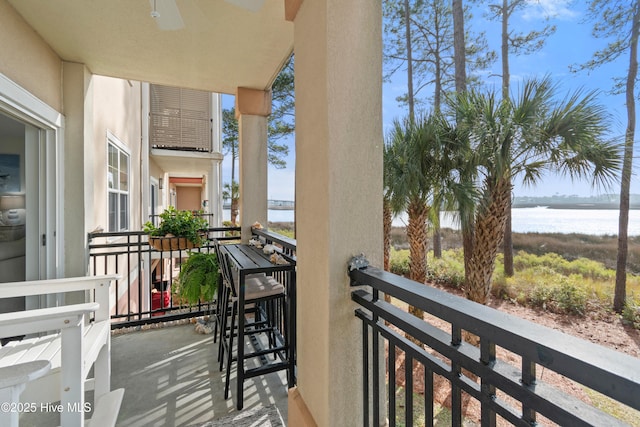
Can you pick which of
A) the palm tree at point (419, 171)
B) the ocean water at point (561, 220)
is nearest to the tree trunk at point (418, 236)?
the palm tree at point (419, 171)

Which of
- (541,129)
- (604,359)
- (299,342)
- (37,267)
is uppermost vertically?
(541,129)

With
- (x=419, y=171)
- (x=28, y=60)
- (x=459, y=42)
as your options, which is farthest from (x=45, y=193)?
(x=459, y=42)

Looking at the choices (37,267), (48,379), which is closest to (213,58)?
(37,267)

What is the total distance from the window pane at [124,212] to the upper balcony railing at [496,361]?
191 inches

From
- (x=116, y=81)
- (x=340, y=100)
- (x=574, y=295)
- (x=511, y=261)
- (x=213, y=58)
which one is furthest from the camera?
(x=511, y=261)

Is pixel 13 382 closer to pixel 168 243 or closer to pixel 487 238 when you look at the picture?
pixel 168 243

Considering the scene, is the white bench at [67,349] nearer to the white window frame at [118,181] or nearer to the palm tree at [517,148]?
A: the white window frame at [118,181]

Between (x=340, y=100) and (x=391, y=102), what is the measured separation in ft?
29.5

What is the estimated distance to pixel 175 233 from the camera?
3.01m

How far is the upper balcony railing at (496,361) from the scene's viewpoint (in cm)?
49

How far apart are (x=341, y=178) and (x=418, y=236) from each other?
427 centimetres

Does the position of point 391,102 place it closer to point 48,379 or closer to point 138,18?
point 138,18

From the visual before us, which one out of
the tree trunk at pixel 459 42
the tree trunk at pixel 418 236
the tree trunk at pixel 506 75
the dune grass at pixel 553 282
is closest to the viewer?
the tree trunk at pixel 418 236

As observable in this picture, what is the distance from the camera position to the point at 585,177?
3.70 metres
